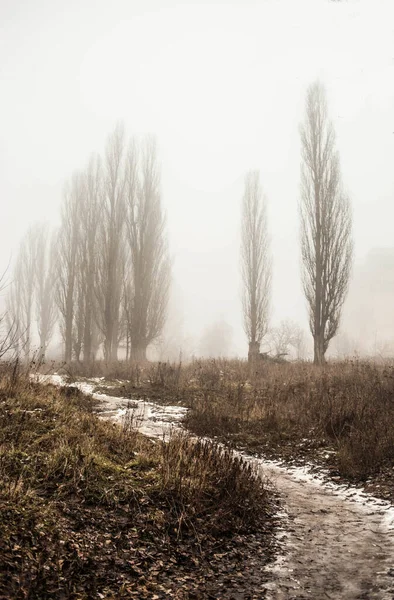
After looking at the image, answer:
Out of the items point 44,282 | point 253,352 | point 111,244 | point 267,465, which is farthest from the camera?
point 44,282

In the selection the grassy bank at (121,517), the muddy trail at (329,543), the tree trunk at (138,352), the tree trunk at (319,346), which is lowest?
the muddy trail at (329,543)

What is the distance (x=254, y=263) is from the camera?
23891 millimetres

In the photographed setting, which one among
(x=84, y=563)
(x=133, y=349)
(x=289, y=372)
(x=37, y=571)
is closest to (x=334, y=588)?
(x=84, y=563)

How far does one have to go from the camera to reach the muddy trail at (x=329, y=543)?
3.31 metres

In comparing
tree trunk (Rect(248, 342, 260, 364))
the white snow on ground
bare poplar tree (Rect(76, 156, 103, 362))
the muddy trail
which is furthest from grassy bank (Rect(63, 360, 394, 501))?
bare poplar tree (Rect(76, 156, 103, 362))

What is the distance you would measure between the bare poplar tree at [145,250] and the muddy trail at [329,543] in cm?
1617

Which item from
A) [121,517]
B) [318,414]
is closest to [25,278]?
[318,414]

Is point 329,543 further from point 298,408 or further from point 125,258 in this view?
point 125,258

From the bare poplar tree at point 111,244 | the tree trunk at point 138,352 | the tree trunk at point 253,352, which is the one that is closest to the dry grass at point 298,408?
the tree trunk at point 253,352

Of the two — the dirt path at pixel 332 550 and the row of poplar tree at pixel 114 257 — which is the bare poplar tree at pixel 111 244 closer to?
the row of poplar tree at pixel 114 257

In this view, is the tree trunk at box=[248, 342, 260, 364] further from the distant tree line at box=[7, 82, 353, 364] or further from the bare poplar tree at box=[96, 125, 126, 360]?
the bare poplar tree at box=[96, 125, 126, 360]

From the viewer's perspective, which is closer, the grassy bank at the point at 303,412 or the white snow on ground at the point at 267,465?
the white snow on ground at the point at 267,465

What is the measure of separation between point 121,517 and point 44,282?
108 ft

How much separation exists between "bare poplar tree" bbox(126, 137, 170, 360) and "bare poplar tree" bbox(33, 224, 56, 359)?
12.5m
